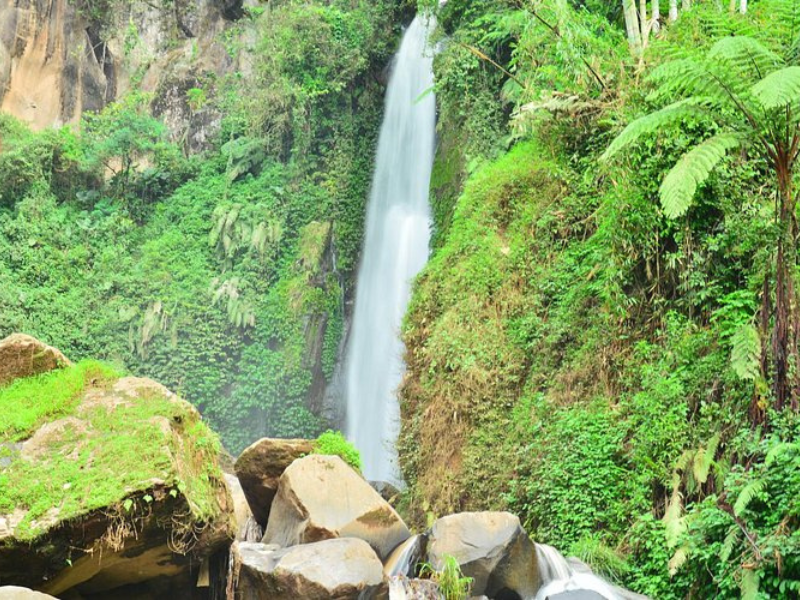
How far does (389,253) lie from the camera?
19250 millimetres

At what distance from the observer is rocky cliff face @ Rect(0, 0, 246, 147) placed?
25.2 m

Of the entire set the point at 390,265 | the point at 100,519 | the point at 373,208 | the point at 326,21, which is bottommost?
the point at 100,519

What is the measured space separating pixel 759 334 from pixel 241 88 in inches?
855

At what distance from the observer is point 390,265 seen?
19047 millimetres

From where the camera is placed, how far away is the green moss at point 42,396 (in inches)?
264

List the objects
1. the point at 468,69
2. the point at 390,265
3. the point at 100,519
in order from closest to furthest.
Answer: the point at 100,519, the point at 468,69, the point at 390,265

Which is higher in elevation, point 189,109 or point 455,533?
point 189,109

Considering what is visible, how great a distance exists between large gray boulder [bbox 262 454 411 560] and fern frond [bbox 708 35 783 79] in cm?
591

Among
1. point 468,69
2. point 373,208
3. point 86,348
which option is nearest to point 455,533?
point 468,69

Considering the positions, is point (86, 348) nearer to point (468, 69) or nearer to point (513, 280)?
point (468, 69)

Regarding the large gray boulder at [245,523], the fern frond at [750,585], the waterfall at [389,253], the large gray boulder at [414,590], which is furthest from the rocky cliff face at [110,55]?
the fern frond at [750,585]

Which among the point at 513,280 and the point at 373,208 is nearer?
the point at 513,280

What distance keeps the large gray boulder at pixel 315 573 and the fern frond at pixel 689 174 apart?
429cm

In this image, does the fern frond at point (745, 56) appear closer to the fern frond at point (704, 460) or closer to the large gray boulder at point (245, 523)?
the fern frond at point (704, 460)
